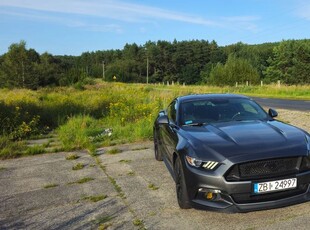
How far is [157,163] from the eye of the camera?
282 inches

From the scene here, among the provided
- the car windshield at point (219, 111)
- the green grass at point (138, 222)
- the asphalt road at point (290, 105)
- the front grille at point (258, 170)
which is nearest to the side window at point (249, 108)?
the car windshield at point (219, 111)

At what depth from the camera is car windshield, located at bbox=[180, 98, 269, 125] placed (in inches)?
220

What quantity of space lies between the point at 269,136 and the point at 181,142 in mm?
1128

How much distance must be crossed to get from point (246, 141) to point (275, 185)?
630 mm

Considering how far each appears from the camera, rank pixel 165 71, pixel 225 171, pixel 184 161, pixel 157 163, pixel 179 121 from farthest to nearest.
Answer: pixel 165 71
pixel 157 163
pixel 179 121
pixel 184 161
pixel 225 171

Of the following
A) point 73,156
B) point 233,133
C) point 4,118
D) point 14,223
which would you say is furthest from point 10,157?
point 233,133

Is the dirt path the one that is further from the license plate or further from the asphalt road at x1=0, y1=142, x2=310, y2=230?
the license plate

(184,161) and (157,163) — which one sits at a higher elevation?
(184,161)

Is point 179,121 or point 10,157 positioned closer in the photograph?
point 179,121

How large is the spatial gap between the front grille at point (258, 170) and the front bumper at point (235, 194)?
0.06m

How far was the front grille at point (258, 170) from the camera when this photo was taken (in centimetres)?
396

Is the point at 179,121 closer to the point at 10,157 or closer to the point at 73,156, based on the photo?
the point at 73,156

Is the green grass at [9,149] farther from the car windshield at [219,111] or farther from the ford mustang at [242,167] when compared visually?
the ford mustang at [242,167]

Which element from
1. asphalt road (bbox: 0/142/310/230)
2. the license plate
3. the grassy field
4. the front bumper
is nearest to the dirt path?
asphalt road (bbox: 0/142/310/230)
